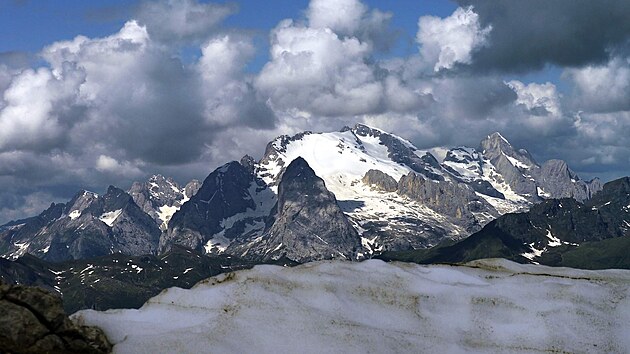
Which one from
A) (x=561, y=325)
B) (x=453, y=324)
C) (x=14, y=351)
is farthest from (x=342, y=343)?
(x=14, y=351)

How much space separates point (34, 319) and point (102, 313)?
1383 cm

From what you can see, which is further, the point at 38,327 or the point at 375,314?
the point at 375,314

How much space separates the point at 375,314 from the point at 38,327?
36.5 meters

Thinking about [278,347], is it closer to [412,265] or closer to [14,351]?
[14,351]

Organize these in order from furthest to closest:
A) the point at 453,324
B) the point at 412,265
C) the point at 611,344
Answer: the point at 412,265 < the point at 453,324 < the point at 611,344

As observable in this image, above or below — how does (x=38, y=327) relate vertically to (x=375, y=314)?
below

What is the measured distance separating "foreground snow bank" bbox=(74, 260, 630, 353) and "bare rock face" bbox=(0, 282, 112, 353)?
332cm

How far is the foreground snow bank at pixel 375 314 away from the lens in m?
74.4

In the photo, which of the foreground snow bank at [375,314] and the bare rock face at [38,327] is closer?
the bare rock face at [38,327]

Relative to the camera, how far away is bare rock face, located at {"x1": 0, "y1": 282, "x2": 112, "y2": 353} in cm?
6469

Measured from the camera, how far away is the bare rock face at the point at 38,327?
212 feet

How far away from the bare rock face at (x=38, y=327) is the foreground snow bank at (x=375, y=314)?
3318 mm

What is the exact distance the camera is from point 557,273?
103000 millimetres

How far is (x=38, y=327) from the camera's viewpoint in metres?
66.2
